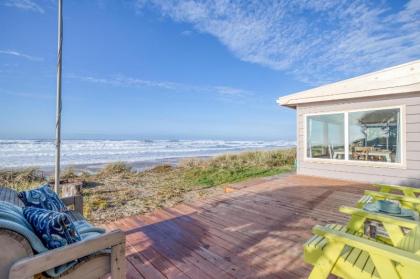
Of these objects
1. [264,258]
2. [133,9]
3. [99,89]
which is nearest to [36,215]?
[264,258]

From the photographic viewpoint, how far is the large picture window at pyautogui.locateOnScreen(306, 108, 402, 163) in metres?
4.84

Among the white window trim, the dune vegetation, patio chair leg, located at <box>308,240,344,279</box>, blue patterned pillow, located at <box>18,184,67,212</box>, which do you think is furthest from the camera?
the white window trim

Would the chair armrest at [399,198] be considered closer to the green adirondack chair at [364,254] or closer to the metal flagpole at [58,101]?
the green adirondack chair at [364,254]

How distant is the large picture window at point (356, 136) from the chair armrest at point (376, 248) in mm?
4686

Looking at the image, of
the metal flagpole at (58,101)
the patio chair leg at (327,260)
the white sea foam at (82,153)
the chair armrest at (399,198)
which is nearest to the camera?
the patio chair leg at (327,260)

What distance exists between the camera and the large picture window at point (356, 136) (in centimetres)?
484

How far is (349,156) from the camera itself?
538 cm

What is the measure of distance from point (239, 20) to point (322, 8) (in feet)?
9.89

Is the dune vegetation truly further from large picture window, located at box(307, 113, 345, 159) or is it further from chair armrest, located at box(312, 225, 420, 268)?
chair armrest, located at box(312, 225, 420, 268)

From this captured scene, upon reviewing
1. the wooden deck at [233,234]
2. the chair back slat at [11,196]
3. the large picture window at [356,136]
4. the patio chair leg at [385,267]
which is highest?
the large picture window at [356,136]

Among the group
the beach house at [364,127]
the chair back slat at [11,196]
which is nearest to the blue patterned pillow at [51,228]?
the chair back slat at [11,196]

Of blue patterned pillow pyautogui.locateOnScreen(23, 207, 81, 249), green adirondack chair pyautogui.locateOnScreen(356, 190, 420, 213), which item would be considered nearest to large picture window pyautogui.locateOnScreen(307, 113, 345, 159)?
green adirondack chair pyautogui.locateOnScreen(356, 190, 420, 213)

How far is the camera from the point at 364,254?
4.90ft

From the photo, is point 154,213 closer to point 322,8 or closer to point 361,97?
point 361,97
